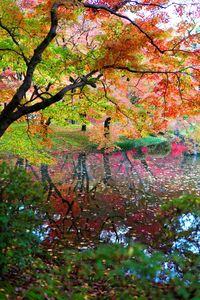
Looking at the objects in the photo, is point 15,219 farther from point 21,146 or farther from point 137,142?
point 137,142

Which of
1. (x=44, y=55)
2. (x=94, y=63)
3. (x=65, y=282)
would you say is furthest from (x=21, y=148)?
(x=65, y=282)

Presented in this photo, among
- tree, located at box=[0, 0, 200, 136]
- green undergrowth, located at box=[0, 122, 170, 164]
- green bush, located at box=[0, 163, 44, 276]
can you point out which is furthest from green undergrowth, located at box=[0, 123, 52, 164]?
green bush, located at box=[0, 163, 44, 276]

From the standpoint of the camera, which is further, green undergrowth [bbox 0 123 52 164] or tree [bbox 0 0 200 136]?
green undergrowth [bbox 0 123 52 164]

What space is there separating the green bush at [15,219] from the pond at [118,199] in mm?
3333

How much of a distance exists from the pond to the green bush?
3.33 m

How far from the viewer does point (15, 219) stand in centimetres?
456

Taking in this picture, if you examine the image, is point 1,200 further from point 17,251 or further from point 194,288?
point 194,288

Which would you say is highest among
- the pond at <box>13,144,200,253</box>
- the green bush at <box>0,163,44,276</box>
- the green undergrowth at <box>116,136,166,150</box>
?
the green undergrowth at <box>116,136,166,150</box>

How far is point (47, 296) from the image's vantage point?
4.23 m

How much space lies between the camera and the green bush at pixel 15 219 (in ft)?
14.5

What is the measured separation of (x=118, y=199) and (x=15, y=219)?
9615 millimetres

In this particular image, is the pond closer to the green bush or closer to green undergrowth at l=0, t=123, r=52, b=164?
green undergrowth at l=0, t=123, r=52, b=164

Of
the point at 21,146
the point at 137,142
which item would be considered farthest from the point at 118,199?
the point at 137,142

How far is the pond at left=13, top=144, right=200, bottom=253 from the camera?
7.56 metres
